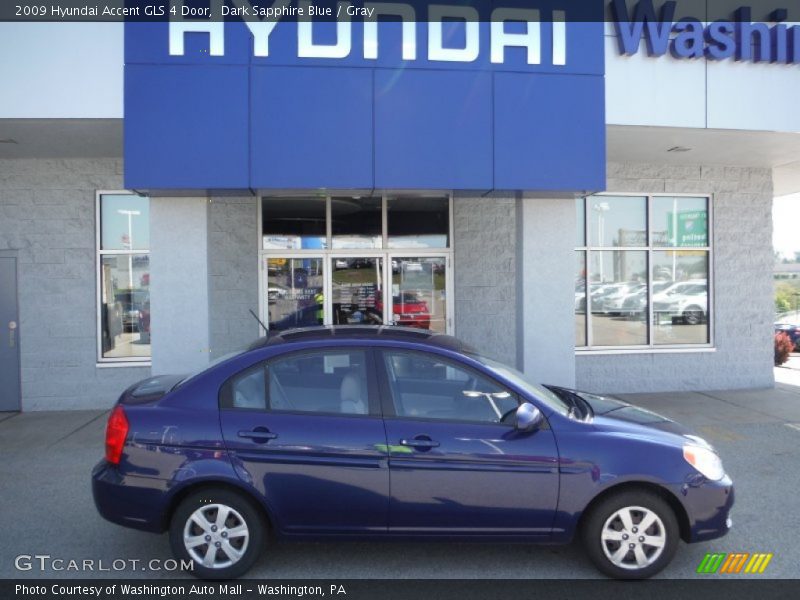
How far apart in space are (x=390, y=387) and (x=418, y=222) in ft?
19.3

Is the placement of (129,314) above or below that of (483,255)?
below

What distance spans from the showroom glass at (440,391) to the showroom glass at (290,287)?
5543 mm

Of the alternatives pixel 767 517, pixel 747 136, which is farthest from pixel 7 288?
pixel 747 136

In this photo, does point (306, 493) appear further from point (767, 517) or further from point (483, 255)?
point (483, 255)

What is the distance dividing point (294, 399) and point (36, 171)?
23.3 ft

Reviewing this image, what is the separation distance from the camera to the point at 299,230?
376 inches

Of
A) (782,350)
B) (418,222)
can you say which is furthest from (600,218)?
(782,350)

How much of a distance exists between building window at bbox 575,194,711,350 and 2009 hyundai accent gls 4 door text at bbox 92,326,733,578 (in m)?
6.36

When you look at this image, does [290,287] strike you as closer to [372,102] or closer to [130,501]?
[372,102]

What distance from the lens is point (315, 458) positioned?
3.89 m

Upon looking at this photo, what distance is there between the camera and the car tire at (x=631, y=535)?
394 centimetres

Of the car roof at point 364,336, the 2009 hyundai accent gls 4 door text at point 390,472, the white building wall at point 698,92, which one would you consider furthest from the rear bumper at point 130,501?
the white building wall at point 698,92

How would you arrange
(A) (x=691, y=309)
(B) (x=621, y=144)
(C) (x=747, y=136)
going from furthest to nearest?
(A) (x=691, y=309)
(B) (x=621, y=144)
(C) (x=747, y=136)

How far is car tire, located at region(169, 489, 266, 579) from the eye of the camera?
12.9 feet
